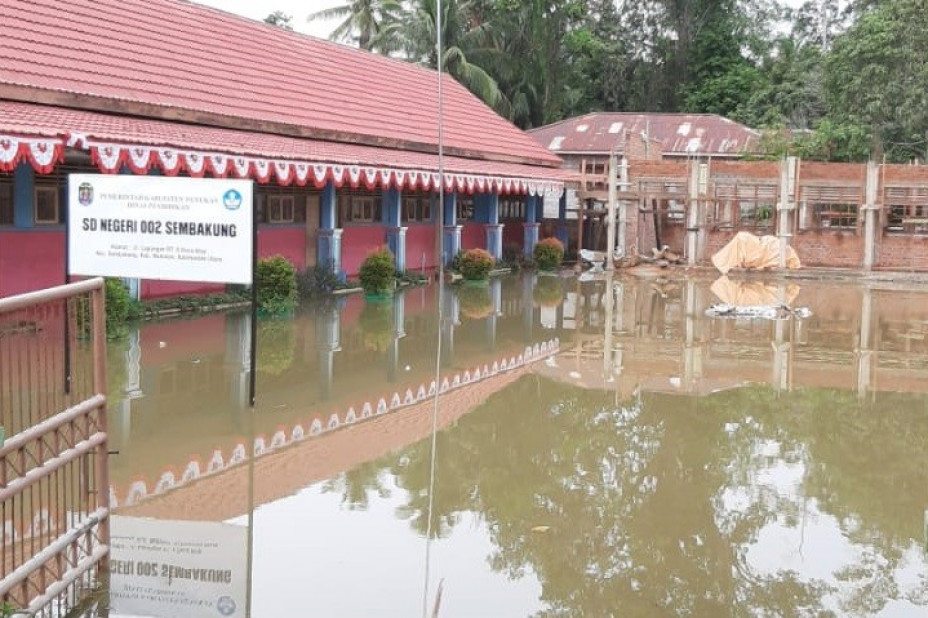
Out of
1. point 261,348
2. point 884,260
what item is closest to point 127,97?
point 261,348

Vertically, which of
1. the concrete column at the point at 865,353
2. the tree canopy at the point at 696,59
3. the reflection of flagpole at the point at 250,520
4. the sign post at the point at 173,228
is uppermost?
the tree canopy at the point at 696,59

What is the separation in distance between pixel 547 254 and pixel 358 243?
6644 mm

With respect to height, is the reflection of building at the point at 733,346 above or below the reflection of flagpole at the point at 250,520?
above

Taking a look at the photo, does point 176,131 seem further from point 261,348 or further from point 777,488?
point 777,488

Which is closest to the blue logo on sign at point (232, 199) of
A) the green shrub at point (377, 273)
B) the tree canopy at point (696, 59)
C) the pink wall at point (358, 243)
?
the green shrub at point (377, 273)

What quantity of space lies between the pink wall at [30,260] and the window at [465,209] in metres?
13.0

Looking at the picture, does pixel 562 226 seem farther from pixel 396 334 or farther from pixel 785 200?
pixel 396 334

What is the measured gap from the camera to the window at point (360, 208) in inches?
821

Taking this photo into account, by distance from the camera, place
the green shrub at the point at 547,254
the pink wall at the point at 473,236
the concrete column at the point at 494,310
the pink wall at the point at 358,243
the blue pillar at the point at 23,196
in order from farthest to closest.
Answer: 1. the green shrub at the point at 547,254
2. the pink wall at the point at 473,236
3. the pink wall at the point at 358,243
4. the concrete column at the point at 494,310
5. the blue pillar at the point at 23,196

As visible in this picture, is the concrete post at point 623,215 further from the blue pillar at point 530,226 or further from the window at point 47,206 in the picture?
the window at point 47,206

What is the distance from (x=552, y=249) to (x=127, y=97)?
43.4ft

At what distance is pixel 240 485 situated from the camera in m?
7.34

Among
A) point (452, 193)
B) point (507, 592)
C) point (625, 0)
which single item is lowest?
point (507, 592)

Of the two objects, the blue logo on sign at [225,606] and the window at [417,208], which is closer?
the blue logo on sign at [225,606]
